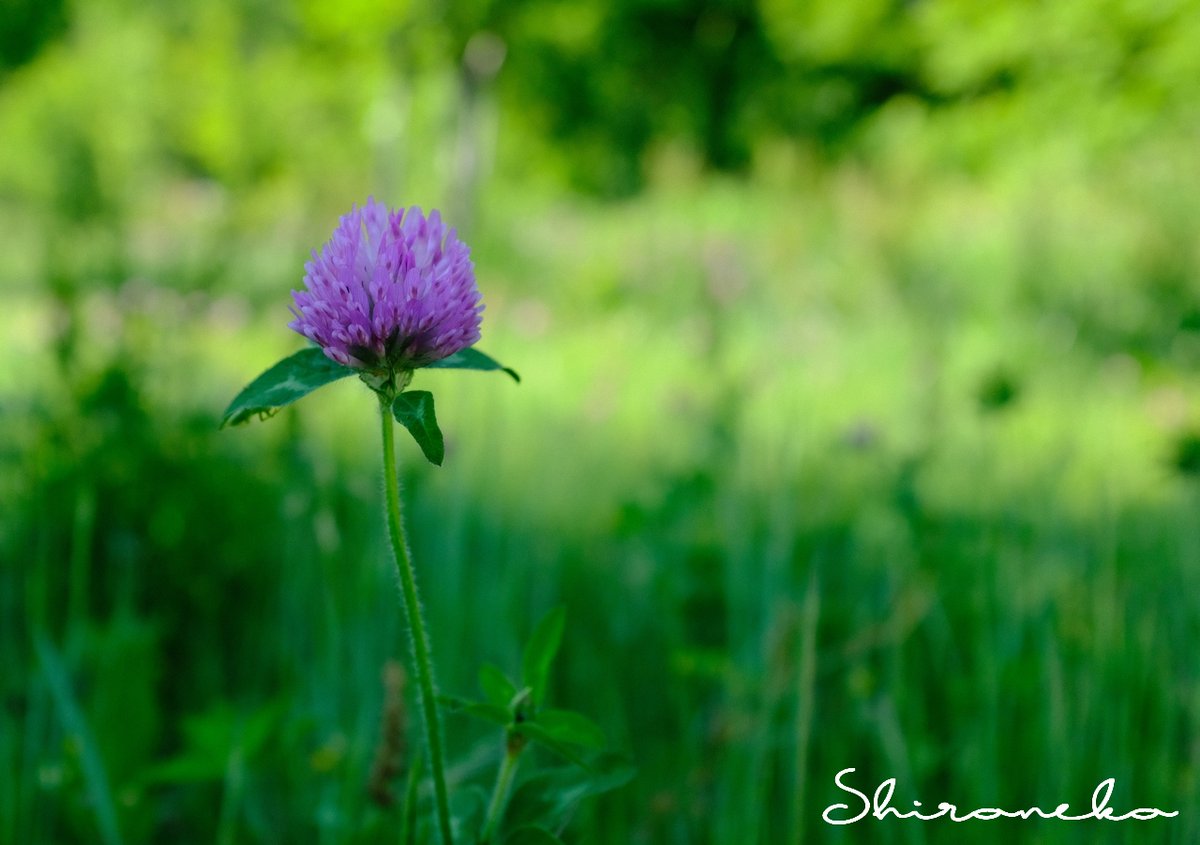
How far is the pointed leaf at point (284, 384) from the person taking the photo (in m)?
0.48

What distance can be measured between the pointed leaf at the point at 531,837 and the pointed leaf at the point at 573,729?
5 centimetres

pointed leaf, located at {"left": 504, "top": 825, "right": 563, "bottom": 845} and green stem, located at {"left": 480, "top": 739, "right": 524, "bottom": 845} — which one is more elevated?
green stem, located at {"left": 480, "top": 739, "right": 524, "bottom": 845}

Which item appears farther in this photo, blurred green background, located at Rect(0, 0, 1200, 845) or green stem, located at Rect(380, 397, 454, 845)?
blurred green background, located at Rect(0, 0, 1200, 845)

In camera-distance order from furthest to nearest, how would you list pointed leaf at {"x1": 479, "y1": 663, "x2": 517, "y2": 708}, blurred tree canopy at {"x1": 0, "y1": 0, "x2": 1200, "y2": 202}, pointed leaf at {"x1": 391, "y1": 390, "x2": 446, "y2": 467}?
blurred tree canopy at {"x1": 0, "y1": 0, "x2": 1200, "y2": 202} → pointed leaf at {"x1": 479, "y1": 663, "x2": 517, "y2": 708} → pointed leaf at {"x1": 391, "y1": 390, "x2": 446, "y2": 467}

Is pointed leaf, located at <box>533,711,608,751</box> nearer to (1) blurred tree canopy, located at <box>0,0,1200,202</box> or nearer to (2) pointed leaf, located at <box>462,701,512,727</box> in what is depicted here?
(2) pointed leaf, located at <box>462,701,512,727</box>

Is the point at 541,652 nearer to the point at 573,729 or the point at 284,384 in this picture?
the point at 573,729

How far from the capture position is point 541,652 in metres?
0.56

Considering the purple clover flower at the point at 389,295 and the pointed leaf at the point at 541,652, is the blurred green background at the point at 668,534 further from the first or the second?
the purple clover flower at the point at 389,295

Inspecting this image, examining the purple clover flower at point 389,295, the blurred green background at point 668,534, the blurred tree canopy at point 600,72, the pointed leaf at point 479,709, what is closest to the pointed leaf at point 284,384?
the purple clover flower at point 389,295

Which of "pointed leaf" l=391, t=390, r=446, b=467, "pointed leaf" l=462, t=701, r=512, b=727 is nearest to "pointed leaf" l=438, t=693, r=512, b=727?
"pointed leaf" l=462, t=701, r=512, b=727

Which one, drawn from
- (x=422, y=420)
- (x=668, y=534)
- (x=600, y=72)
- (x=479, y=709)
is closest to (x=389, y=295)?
(x=422, y=420)

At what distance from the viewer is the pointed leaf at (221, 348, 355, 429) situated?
0.48 meters

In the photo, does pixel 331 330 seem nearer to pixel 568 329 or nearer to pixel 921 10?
pixel 568 329

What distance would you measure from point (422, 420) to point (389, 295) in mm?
62
